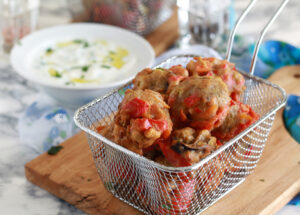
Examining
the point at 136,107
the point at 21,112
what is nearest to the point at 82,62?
the point at 21,112

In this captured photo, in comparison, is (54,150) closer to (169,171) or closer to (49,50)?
(169,171)

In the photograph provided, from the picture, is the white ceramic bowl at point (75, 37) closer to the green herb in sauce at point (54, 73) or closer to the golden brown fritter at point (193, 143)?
the green herb in sauce at point (54, 73)

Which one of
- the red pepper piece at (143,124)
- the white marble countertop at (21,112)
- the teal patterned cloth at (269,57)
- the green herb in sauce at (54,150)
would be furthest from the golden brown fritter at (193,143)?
the teal patterned cloth at (269,57)

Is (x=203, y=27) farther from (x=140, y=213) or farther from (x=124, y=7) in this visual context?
(x=140, y=213)

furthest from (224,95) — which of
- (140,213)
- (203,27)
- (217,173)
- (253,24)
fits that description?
(253,24)

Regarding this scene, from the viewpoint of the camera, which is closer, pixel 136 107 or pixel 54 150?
pixel 136 107

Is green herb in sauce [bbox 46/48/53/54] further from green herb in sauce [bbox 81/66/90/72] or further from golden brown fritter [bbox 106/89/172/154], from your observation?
golden brown fritter [bbox 106/89/172/154]
